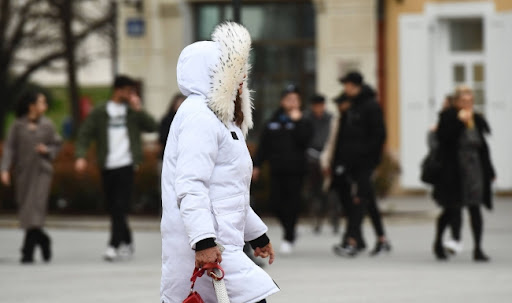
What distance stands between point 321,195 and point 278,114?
2893mm

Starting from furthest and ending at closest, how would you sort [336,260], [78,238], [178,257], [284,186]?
[78,238] → [284,186] → [336,260] → [178,257]

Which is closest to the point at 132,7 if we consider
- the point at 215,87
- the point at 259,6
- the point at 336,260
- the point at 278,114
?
the point at 259,6

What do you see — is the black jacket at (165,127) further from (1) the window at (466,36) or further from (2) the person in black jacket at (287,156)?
(1) the window at (466,36)

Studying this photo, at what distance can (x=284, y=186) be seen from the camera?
46.8 ft

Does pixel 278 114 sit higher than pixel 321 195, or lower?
higher

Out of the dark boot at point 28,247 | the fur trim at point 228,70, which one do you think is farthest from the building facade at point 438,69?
the fur trim at point 228,70

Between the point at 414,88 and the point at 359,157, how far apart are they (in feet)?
28.2

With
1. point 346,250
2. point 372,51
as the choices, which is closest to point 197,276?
point 346,250

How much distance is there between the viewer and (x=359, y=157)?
13750mm

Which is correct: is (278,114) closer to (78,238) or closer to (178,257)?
(78,238)

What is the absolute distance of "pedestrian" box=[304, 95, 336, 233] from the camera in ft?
55.8

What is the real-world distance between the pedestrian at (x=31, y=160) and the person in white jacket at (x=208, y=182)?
24.7ft

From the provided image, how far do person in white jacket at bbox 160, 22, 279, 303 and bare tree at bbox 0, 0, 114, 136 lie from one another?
21.4 metres

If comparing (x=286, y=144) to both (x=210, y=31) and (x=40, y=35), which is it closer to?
(x=210, y=31)
